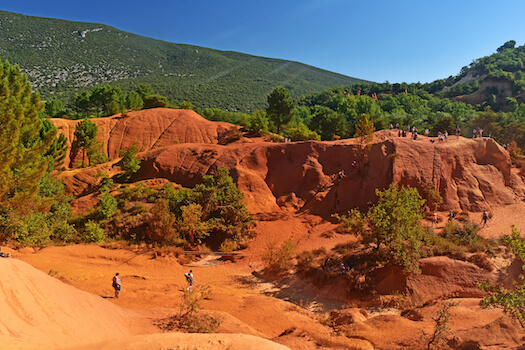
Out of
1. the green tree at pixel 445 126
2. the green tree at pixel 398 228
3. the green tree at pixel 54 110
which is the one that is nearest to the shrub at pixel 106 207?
the green tree at pixel 398 228

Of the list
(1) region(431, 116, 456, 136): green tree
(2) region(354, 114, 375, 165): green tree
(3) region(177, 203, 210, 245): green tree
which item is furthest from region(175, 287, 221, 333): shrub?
(1) region(431, 116, 456, 136): green tree

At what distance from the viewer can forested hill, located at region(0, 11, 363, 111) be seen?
8819 cm

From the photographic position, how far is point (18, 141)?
15.4 metres

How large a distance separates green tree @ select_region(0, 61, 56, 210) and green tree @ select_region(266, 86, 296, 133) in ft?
112

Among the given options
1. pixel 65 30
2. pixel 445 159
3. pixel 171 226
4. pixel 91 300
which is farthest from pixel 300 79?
pixel 91 300

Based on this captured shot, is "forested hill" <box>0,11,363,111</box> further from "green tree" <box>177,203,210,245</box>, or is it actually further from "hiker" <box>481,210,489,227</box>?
"hiker" <box>481,210,489,227</box>

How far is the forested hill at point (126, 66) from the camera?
88188 mm

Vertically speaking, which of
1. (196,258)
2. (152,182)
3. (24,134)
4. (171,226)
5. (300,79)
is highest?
(300,79)

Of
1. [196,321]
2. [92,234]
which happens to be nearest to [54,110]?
[92,234]

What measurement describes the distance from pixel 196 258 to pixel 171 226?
10.1 feet

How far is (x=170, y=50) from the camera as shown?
12562 cm

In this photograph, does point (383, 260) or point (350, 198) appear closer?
point (383, 260)

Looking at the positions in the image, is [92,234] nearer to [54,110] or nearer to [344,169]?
[344,169]

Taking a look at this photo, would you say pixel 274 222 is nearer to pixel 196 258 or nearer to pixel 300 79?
pixel 196 258
